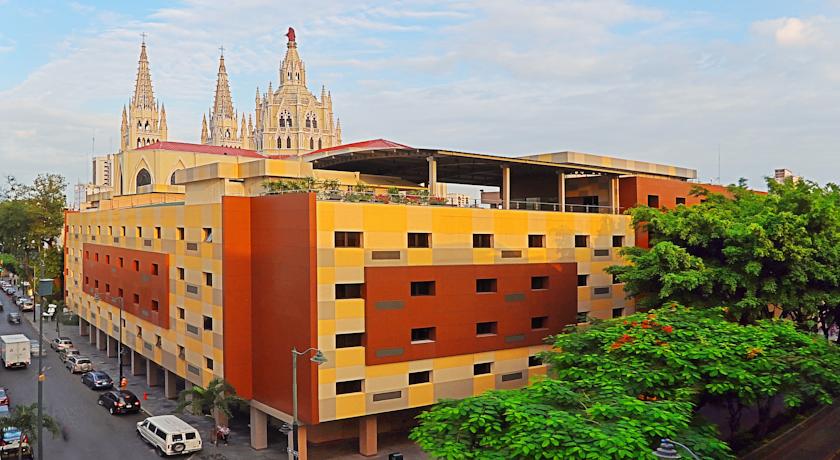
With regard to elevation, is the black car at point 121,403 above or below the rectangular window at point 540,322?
below

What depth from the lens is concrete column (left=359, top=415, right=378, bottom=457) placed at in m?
35.1

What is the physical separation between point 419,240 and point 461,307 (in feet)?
15.4

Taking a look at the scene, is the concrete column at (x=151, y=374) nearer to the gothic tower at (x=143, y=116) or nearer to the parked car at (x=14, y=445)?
the parked car at (x=14, y=445)

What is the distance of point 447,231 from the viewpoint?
121 ft

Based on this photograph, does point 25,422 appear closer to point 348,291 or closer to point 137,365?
point 348,291

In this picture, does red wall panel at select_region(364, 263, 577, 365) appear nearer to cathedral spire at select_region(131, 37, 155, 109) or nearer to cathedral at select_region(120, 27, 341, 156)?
cathedral at select_region(120, 27, 341, 156)

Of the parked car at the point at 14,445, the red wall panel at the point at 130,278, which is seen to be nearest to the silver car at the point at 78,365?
the red wall panel at the point at 130,278

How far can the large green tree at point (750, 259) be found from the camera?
1368 inches

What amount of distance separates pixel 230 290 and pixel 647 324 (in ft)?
75.1

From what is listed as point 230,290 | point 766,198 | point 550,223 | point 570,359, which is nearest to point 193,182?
point 230,290

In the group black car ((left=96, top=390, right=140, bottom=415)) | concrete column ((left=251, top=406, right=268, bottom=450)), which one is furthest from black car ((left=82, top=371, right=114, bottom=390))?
concrete column ((left=251, top=406, right=268, bottom=450))

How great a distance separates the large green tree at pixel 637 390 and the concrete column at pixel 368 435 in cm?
1038

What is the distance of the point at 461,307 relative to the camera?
36.9 m

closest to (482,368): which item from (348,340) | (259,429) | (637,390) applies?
(348,340)
